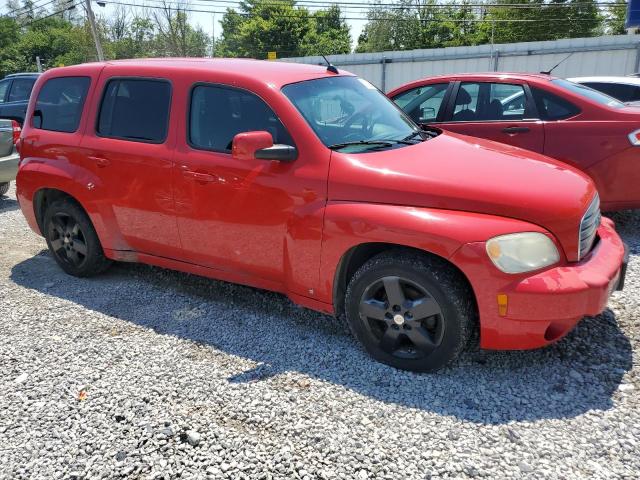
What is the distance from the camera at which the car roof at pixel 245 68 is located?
11.6 ft

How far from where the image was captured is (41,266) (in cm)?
502

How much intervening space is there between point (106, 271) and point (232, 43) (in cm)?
5453

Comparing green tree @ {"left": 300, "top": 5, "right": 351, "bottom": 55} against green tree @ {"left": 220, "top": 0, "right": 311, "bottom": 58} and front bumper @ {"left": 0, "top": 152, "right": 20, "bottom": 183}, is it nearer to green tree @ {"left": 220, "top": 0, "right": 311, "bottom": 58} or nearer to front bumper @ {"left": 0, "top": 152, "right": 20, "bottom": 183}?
green tree @ {"left": 220, "top": 0, "right": 311, "bottom": 58}

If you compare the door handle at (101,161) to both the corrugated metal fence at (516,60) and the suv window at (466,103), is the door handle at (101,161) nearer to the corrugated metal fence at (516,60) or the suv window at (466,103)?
the suv window at (466,103)

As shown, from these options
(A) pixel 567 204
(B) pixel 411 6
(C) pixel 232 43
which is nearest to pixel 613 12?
(B) pixel 411 6

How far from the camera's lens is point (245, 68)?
370cm

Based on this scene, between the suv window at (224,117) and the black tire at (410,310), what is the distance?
1.12 metres

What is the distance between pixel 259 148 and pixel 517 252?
1.59 metres

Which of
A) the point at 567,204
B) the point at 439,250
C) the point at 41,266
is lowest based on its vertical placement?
the point at 41,266

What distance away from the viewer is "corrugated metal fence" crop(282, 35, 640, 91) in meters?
16.1

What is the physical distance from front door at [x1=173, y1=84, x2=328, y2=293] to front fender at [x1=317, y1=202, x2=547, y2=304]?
0.37ft

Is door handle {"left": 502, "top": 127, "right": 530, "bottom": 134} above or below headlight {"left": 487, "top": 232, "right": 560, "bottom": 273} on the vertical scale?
above

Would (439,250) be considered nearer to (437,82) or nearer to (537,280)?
(537,280)

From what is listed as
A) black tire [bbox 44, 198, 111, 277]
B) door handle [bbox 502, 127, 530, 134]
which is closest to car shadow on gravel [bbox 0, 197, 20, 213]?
black tire [bbox 44, 198, 111, 277]
